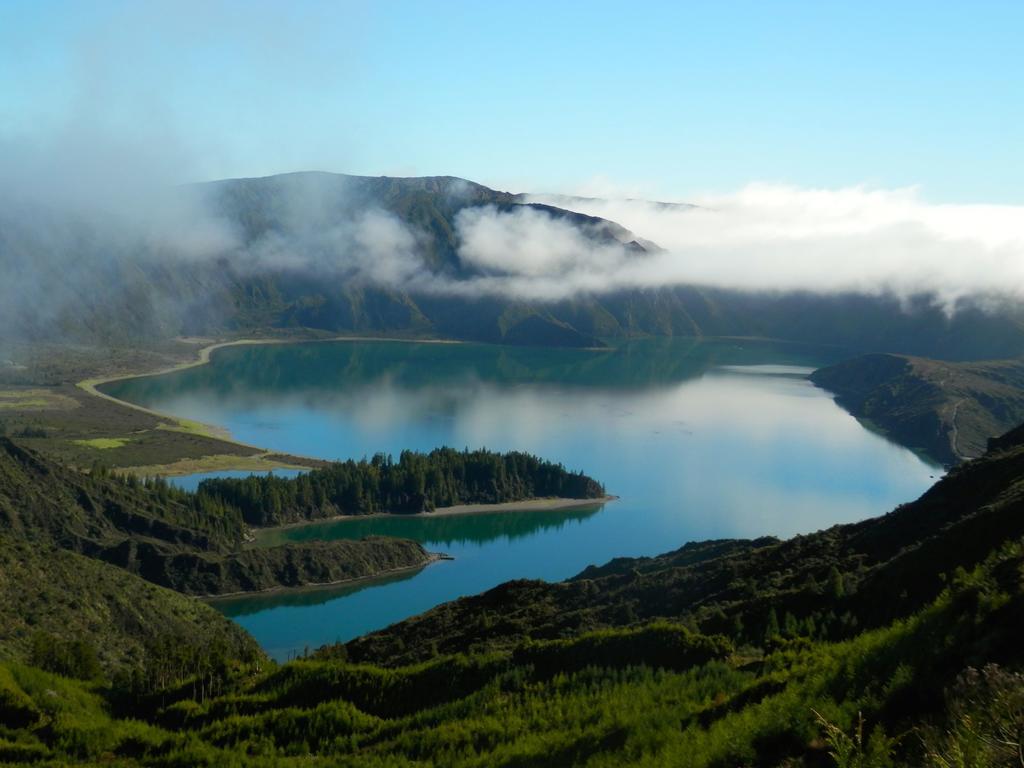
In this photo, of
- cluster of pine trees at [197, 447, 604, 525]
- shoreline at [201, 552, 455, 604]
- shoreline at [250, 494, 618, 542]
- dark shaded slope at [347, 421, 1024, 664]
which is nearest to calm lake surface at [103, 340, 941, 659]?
shoreline at [201, 552, 455, 604]

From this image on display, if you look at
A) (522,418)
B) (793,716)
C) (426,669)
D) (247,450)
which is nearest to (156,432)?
(247,450)

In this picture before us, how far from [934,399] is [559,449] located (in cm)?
6300

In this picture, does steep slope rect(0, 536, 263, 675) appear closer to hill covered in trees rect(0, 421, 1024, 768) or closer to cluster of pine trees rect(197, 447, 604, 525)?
hill covered in trees rect(0, 421, 1024, 768)

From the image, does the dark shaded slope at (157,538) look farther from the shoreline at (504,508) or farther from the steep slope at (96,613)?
the steep slope at (96,613)

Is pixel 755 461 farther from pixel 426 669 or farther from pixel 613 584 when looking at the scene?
pixel 426 669

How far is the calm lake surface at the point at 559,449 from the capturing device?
70.6m

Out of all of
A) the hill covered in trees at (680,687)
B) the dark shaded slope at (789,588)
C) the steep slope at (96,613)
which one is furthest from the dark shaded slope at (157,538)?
the hill covered in trees at (680,687)

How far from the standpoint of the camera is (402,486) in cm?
9275

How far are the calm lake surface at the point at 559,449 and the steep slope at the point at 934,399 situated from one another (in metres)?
5.06

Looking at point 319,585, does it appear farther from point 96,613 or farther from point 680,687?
point 680,687

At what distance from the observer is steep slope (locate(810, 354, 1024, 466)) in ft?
411

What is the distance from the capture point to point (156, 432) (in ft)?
387

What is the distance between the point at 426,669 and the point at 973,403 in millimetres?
137097

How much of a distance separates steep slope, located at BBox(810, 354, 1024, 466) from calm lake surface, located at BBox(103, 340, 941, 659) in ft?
16.6
